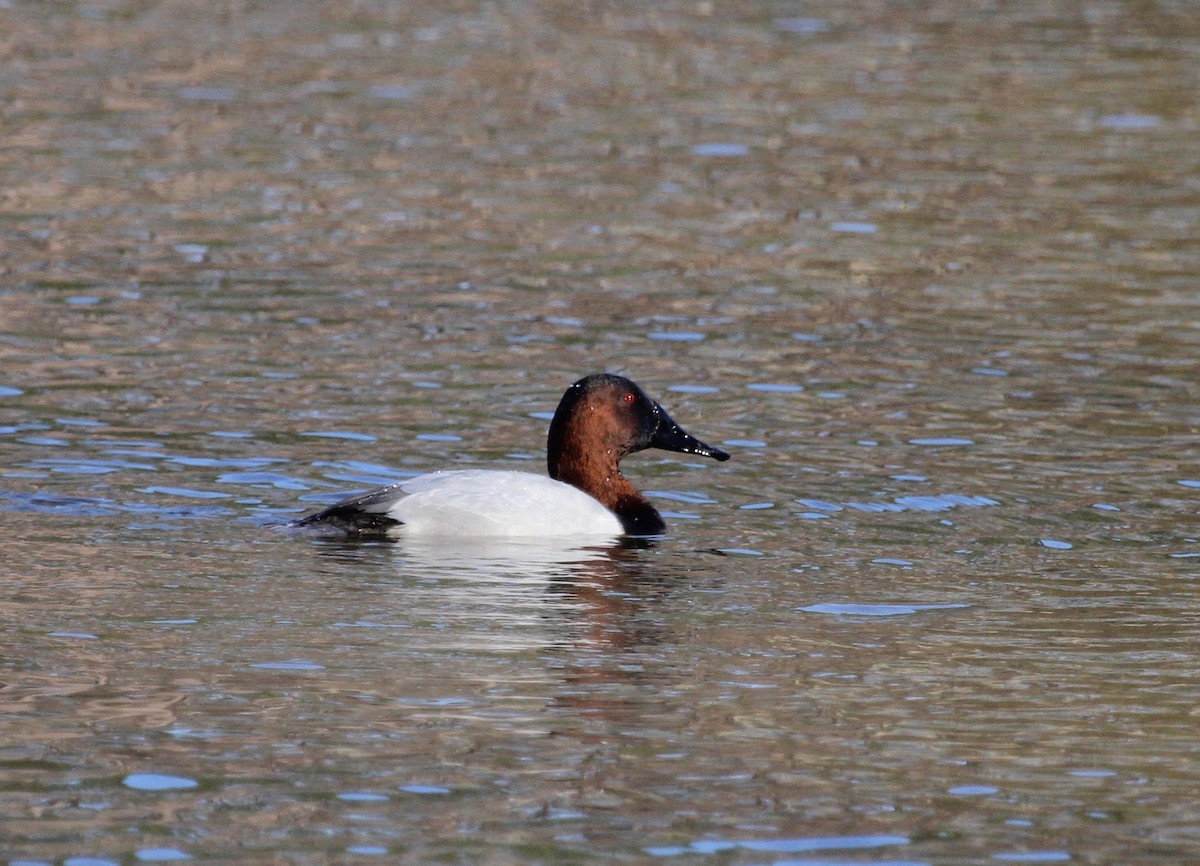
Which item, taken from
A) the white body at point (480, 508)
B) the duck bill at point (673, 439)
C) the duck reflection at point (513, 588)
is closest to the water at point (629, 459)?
the duck reflection at point (513, 588)

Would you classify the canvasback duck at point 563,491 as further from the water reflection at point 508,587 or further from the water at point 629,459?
the water at point 629,459

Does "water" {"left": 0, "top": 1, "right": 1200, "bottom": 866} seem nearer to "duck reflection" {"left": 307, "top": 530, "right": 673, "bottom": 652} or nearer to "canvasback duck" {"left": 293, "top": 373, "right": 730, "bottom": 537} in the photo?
"duck reflection" {"left": 307, "top": 530, "right": 673, "bottom": 652}

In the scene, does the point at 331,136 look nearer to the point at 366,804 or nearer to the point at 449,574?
the point at 449,574

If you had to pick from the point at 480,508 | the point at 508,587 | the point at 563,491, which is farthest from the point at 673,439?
the point at 508,587

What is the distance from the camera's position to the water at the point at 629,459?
6656 mm

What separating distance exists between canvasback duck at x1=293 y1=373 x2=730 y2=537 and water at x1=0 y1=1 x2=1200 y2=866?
21 cm

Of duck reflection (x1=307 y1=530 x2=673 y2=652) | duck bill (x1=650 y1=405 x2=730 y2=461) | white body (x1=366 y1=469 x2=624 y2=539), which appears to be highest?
duck bill (x1=650 y1=405 x2=730 y2=461)

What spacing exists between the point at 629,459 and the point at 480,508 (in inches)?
101

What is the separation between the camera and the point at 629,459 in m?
12.5

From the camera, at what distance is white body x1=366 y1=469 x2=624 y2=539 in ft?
32.8

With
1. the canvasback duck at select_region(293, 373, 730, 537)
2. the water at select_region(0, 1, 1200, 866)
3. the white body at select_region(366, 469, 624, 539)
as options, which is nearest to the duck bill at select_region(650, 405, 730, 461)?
the canvasback duck at select_region(293, 373, 730, 537)

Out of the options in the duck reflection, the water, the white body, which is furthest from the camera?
the white body

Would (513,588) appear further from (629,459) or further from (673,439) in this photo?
(629,459)

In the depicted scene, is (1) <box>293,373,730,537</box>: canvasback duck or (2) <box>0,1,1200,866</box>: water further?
(1) <box>293,373,730,537</box>: canvasback duck
